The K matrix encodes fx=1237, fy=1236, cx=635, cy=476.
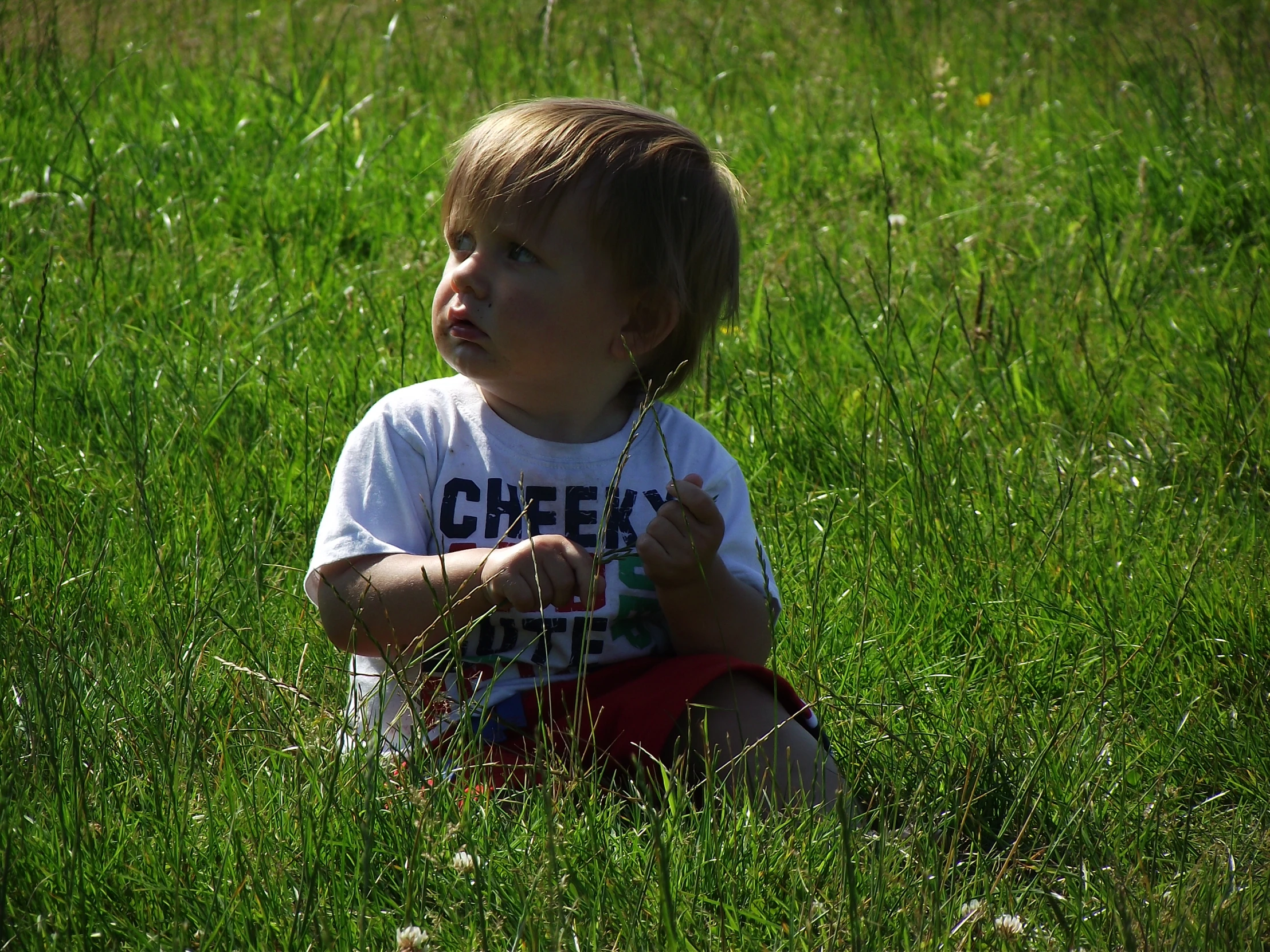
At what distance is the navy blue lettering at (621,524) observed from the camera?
6.96 ft

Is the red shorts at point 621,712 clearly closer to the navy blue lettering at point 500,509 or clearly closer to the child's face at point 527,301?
the navy blue lettering at point 500,509

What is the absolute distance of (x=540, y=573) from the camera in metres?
1.76

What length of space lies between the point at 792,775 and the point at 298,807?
2.61ft

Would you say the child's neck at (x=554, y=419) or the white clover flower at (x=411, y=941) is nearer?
the white clover flower at (x=411, y=941)

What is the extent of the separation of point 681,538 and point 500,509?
325 mm

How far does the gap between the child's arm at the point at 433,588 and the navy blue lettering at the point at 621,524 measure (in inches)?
4.3

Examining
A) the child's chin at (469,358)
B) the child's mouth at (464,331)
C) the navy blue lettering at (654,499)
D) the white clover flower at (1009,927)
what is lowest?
the white clover flower at (1009,927)

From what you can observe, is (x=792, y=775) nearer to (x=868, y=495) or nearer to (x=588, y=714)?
(x=588, y=714)

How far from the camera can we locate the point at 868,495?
2.90 metres

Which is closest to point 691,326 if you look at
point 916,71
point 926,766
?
point 926,766

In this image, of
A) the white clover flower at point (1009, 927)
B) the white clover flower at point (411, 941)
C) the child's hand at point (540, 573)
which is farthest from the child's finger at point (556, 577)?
the white clover flower at point (1009, 927)

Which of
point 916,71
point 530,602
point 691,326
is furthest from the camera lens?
point 916,71

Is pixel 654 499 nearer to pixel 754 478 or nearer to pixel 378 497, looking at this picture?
pixel 378 497

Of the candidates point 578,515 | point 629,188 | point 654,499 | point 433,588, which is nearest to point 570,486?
point 578,515
